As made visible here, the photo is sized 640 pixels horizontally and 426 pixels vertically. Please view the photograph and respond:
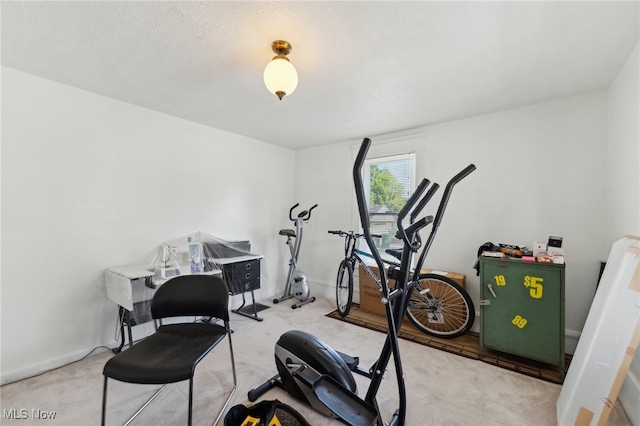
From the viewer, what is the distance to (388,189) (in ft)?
11.9

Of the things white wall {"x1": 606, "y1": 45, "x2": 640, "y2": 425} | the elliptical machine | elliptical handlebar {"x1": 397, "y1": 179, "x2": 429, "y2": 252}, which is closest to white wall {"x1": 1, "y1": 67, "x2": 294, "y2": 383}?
the elliptical machine

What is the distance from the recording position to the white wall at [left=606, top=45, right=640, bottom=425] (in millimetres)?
1690

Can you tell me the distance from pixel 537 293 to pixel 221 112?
3.46 m

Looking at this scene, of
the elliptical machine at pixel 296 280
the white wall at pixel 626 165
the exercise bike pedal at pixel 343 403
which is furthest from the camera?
the elliptical machine at pixel 296 280

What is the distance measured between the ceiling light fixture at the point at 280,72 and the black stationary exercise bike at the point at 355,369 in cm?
75

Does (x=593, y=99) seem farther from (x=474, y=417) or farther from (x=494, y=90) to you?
(x=474, y=417)

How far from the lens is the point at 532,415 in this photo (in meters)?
1.68

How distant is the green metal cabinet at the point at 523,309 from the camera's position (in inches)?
82.9

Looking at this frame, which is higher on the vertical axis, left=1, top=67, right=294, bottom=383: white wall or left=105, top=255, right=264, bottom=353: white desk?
Answer: left=1, top=67, right=294, bottom=383: white wall

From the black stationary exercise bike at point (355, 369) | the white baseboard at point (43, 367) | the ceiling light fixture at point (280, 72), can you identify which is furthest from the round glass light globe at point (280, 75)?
the white baseboard at point (43, 367)

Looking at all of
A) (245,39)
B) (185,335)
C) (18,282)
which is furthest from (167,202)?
(245,39)

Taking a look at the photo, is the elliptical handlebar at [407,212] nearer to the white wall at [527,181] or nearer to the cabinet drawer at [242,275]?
the white wall at [527,181]

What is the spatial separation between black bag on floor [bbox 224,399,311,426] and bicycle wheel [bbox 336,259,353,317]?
1922 millimetres

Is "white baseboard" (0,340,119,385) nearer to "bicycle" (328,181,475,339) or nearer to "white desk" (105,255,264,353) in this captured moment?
"white desk" (105,255,264,353)
